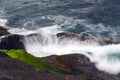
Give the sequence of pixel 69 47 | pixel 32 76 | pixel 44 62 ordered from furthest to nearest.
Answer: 1. pixel 69 47
2. pixel 44 62
3. pixel 32 76

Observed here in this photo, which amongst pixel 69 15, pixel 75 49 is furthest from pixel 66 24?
pixel 75 49

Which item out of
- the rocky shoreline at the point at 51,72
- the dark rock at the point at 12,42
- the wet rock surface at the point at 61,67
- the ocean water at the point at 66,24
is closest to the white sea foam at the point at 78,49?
the ocean water at the point at 66,24

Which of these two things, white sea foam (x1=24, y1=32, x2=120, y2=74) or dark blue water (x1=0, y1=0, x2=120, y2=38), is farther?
dark blue water (x1=0, y1=0, x2=120, y2=38)

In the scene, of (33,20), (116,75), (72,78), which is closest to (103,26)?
(33,20)

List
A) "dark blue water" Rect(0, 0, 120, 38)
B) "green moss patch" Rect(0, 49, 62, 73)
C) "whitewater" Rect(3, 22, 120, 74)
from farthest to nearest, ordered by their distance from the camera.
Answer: "dark blue water" Rect(0, 0, 120, 38) → "whitewater" Rect(3, 22, 120, 74) → "green moss patch" Rect(0, 49, 62, 73)

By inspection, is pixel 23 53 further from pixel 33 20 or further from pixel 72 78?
pixel 33 20

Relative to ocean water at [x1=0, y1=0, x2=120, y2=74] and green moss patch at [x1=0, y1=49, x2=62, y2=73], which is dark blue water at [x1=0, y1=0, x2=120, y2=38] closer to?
ocean water at [x1=0, y1=0, x2=120, y2=74]

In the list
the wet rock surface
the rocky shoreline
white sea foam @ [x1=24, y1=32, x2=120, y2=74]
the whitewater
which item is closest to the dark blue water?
the whitewater

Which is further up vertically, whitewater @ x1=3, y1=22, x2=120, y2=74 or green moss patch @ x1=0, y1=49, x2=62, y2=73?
green moss patch @ x1=0, y1=49, x2=62, y2=73
